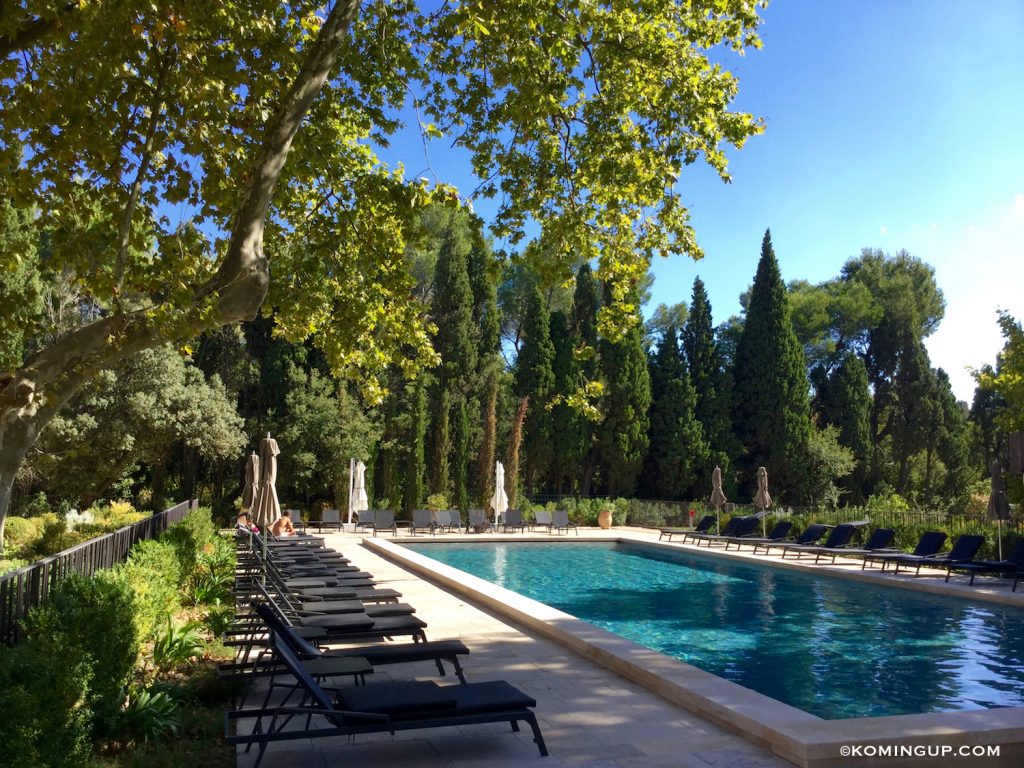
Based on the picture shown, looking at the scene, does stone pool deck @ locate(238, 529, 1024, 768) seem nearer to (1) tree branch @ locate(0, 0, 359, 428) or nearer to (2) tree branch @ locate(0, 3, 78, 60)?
(1) tree branch @ locate(0, 0, 359, 428)

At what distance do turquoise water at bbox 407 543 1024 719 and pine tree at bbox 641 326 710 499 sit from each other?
17.5m

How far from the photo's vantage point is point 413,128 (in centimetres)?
904

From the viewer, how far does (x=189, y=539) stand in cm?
1115

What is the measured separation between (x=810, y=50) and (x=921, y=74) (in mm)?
2150

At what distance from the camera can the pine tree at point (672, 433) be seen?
34.9 metres

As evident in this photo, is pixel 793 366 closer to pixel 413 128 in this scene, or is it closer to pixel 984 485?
pixel 984 485

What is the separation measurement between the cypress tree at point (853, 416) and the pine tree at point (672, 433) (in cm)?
813

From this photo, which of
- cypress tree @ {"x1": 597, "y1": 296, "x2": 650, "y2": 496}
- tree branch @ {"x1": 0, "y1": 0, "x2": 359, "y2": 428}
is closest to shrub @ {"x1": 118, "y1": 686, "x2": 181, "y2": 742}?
tree branch @ {"x1": 0, "y1": 0, "x2": 359, "y2": 428}

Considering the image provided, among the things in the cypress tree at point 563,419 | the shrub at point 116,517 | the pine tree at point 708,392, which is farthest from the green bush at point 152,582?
the pine tree at point 708,392

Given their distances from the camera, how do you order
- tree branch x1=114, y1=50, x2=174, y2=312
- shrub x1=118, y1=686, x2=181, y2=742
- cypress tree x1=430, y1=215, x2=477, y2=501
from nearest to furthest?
shrub x1=118, y1=686, x2=181, y2=742 < tree branch x1=114, y1=50, x2=174, y2=312 < cypress tree x1=430, y1=215, x2=477, y2=501

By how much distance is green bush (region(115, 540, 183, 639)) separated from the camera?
623 cm

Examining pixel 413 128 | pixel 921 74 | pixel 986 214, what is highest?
pixel 921 74

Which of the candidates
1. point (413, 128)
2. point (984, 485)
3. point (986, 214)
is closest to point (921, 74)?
point (986, 214)

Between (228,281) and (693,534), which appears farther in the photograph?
(693,534)
